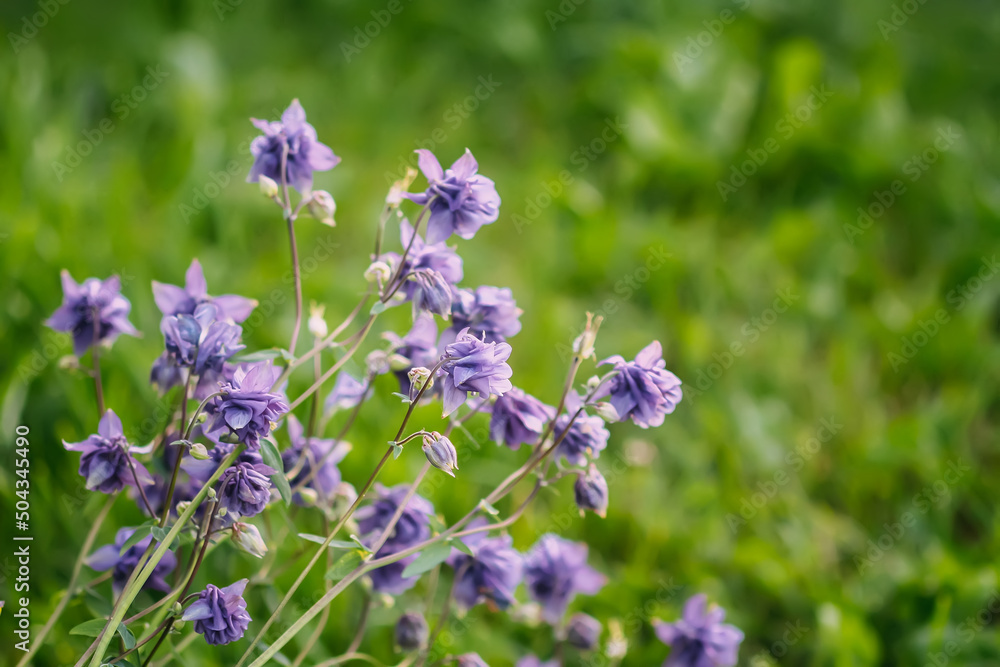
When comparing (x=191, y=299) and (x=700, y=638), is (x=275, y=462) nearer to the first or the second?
(x=191, y=299)

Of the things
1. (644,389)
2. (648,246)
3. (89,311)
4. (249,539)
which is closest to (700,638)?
(644,389)

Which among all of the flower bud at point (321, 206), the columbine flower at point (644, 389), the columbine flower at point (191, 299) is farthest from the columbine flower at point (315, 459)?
the columbine flower at point (644, 389)

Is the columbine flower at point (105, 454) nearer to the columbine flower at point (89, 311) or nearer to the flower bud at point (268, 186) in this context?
the columbine flower at point (89, 311)

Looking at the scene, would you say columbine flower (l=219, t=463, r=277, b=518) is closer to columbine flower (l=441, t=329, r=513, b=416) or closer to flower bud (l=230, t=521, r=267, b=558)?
flower bud (l=230, t=521, r=267, b=558)

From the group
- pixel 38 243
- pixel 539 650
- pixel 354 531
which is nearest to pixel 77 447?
pixel 354 531

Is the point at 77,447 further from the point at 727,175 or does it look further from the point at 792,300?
the point at 727,175
